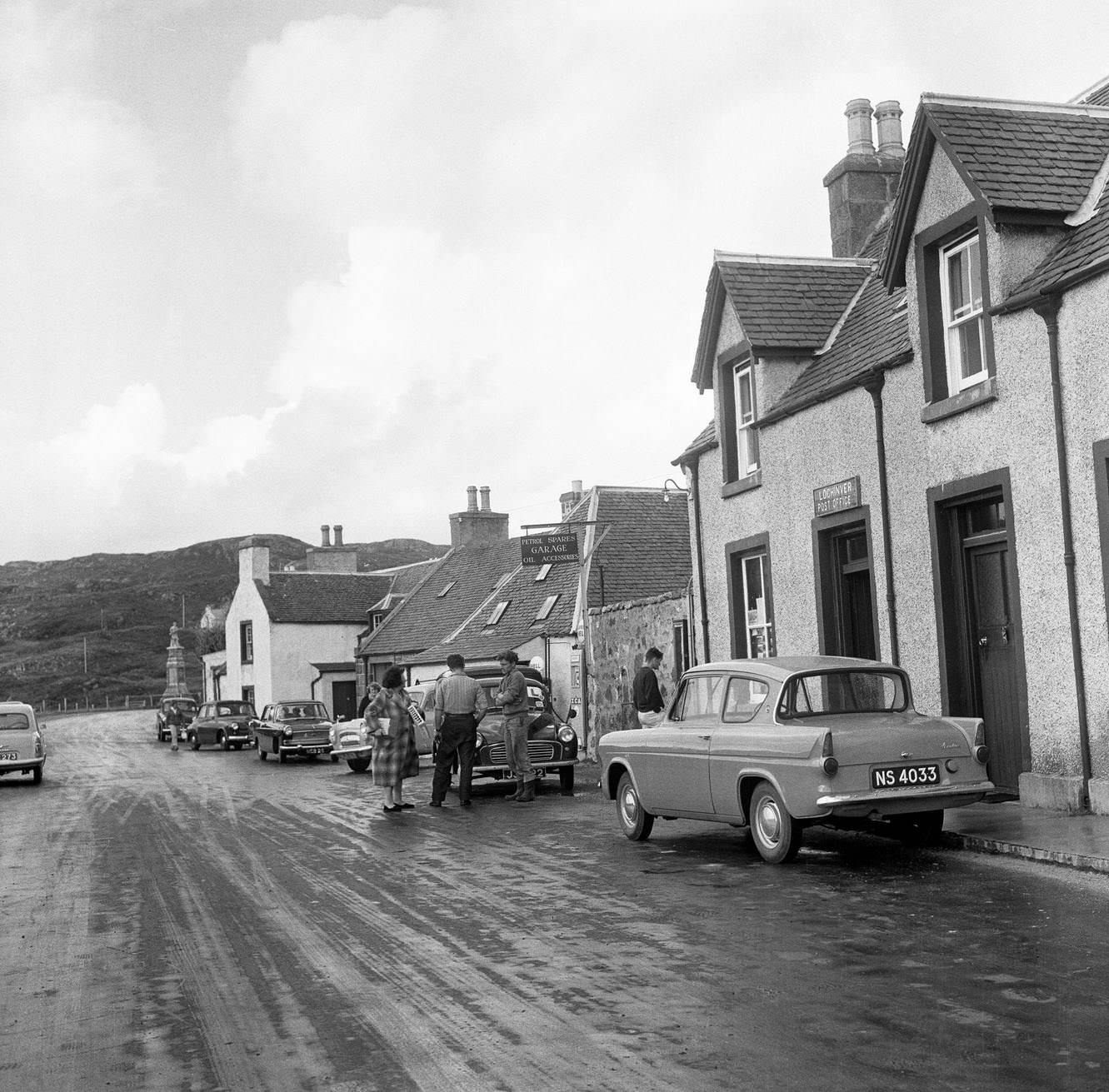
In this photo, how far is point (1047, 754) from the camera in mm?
13000

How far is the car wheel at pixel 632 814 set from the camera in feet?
41.2

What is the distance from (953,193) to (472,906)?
31.1ft

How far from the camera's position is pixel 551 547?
2528cm

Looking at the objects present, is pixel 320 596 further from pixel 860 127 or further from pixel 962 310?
pixel 962 310

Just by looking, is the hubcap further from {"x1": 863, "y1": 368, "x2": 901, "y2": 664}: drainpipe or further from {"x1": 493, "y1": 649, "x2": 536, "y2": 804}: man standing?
{"x1": 493, "y1": 649, "x2": 536, "y2": 804}: man standing

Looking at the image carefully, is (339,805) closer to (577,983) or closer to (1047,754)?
(1047,754)

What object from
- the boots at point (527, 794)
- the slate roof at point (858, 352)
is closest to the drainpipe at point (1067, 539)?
the slate roof at point (858, 352)

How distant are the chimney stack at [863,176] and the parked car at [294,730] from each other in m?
20.2

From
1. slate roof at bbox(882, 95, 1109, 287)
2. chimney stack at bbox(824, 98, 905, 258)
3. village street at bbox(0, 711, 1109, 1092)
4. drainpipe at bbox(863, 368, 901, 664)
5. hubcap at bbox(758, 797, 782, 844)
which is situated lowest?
village street at bbox(0, 711, 1109, 1092)

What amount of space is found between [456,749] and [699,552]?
5.95 m

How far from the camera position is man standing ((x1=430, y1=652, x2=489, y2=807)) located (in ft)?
56.0

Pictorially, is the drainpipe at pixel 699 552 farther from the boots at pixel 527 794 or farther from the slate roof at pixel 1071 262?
the slate roof at pixel 1071 262

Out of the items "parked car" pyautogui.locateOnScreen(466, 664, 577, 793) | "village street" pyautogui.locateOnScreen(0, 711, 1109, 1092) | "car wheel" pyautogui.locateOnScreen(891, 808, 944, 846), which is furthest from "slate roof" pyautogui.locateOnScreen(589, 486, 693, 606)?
"car wheel" pyautogui.locateOnScreen(891, 808, 944, 846)

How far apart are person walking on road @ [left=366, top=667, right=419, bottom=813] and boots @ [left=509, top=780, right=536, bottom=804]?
1.59m
